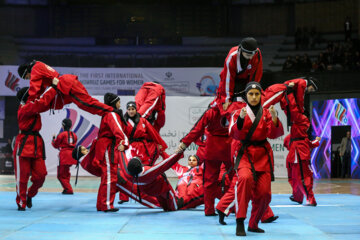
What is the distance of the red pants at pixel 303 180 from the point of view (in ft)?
25.1

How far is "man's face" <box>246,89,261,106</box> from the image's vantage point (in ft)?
16.0

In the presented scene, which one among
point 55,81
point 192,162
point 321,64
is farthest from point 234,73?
point 321,64

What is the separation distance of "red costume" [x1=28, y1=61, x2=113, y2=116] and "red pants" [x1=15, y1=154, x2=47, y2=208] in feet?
2.92

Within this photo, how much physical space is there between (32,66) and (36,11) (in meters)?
17.5

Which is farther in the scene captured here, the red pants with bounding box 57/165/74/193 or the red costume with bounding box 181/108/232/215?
the red pants with bounding box 57/165/74/193

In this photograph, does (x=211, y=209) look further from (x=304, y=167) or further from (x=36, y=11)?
(x=36, y=11)

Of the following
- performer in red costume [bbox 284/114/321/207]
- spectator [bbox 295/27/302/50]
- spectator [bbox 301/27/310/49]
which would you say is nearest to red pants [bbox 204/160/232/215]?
performer in red costume [bbox 284/114/321/207]

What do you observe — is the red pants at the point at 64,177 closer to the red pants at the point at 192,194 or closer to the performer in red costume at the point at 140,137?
the performer in red costume at the point at 140,137

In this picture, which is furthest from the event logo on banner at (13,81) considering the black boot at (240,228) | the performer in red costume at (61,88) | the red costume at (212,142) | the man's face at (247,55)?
the black boot at (240,228)

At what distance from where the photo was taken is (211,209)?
631 centimetres

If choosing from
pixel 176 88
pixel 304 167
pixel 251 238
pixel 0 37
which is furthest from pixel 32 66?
pixel 0 37

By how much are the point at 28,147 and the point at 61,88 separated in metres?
0.96

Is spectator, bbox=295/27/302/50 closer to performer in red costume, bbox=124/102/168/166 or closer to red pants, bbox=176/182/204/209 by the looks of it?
performer in red costume, bbox=124/102/168/166

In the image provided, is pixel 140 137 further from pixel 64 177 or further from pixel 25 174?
pixel 64 177
